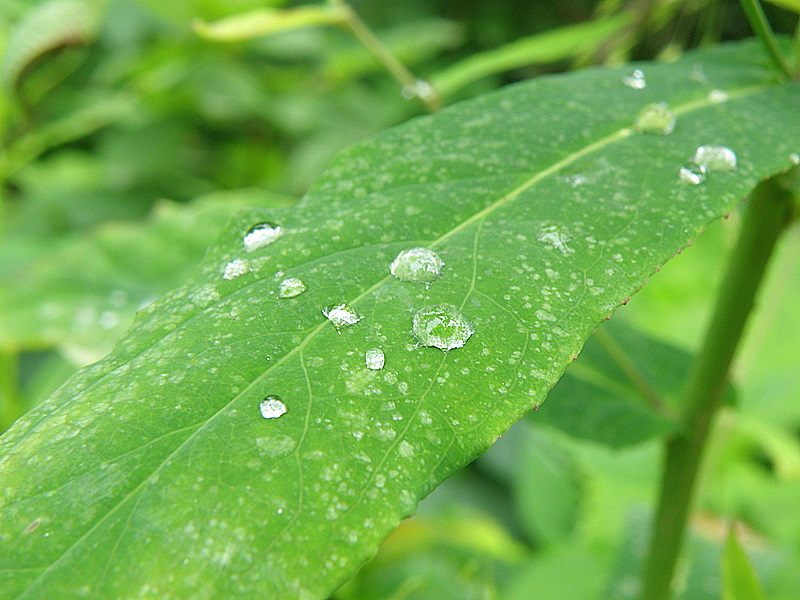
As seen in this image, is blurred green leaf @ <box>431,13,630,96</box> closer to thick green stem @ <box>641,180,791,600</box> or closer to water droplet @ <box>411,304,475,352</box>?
thick green stem @ <box>641,180,791,600</box>

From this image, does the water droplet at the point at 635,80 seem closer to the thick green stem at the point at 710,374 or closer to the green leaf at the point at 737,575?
the thick green stem at the point at 710,374

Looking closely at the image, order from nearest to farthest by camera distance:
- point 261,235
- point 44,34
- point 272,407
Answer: point 272,407, point 261,235, point 44,34

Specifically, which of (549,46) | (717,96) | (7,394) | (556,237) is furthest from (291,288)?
(7,394)

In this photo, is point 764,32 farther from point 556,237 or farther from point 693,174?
point 556,237

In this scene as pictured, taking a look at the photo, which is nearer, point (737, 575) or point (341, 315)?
point (341, 315)

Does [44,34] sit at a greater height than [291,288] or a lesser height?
lesser

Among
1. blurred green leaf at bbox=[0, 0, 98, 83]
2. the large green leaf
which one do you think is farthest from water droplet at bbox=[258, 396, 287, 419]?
blurred green leaf at bbox=[0, 0, 98, 83]

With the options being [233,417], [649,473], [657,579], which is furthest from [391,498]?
[649,473]
